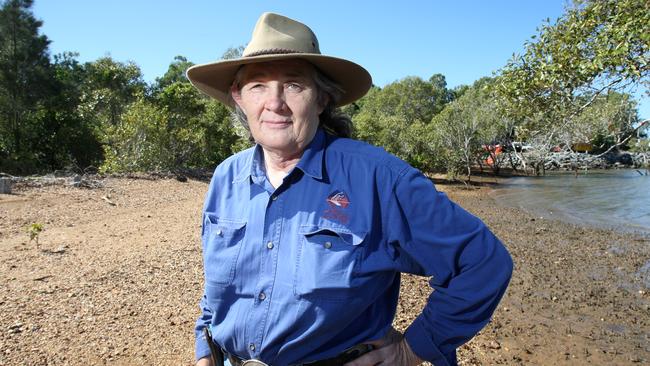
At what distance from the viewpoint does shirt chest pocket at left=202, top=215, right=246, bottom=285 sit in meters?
1.72

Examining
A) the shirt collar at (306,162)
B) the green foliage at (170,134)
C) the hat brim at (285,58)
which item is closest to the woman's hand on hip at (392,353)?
the shirt collar at (306,162)

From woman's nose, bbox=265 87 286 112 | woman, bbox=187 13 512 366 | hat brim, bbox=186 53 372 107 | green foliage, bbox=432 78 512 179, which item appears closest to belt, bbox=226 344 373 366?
woman, bbox=187 13 512 366

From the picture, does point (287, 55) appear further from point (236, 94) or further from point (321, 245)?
point (321, 245)

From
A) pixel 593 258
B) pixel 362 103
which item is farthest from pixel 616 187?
pixel 362 103

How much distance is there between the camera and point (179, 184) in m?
17.2

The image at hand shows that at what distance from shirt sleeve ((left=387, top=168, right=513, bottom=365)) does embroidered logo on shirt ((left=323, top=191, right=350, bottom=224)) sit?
0.53 feet

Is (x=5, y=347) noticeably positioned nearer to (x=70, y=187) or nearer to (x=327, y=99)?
(x=327, y=99)

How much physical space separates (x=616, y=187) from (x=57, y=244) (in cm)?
2642

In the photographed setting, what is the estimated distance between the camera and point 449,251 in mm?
1540

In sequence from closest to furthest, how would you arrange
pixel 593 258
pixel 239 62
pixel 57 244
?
pixel 239 62, pixel 57 244, pixel 593 258

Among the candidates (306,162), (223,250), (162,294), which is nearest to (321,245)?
(306,162)

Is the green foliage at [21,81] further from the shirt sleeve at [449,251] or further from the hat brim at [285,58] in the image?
the shirt sleeve at [449,251]

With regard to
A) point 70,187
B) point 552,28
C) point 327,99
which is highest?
point 552,28

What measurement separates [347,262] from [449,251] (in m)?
0.34
